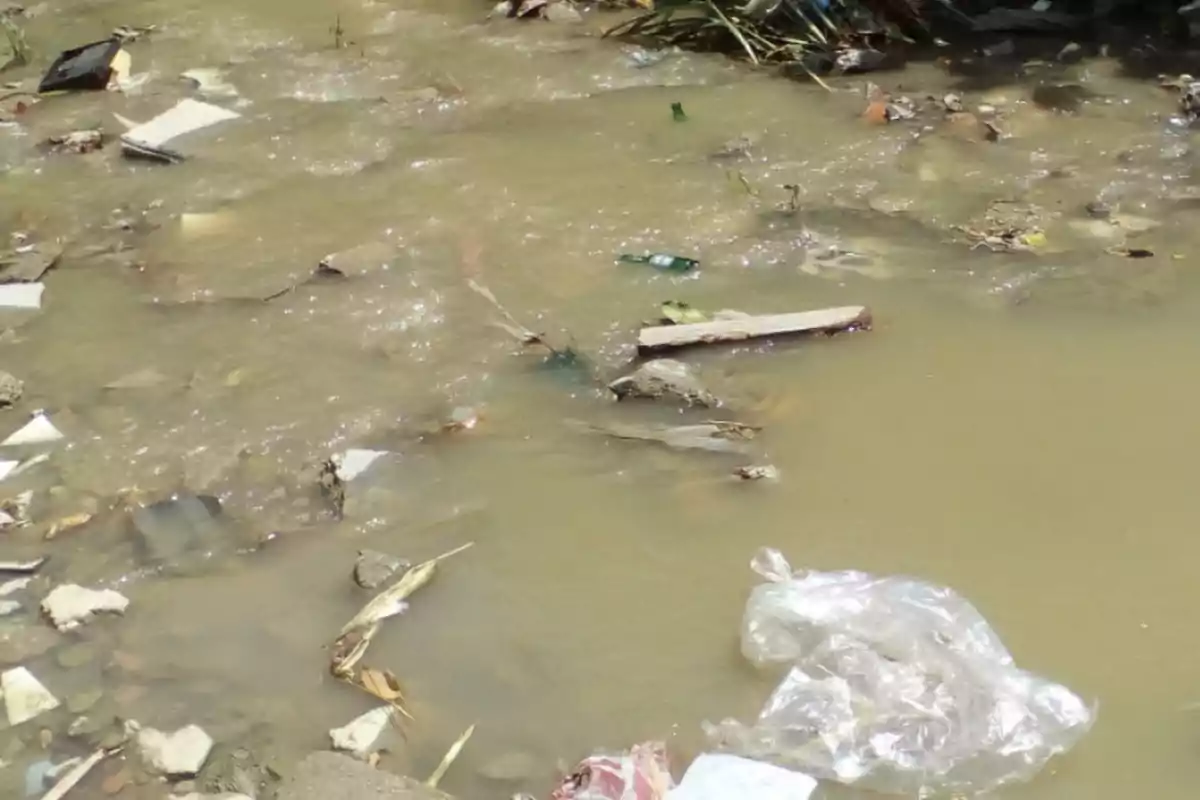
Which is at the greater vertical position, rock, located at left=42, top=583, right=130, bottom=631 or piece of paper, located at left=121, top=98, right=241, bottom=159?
piece of paper, located at left=121, top=98, right=241, bottom=159

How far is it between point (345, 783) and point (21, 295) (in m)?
1.92

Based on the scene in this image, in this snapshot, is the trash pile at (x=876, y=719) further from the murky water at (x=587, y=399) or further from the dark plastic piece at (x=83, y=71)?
the dark plastic piece at (x=83, y=71)

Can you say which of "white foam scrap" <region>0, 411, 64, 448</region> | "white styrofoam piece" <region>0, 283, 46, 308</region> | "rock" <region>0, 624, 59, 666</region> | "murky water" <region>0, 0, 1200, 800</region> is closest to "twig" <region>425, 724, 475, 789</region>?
"murky water" <region>0, 0, 1200, 800</region>

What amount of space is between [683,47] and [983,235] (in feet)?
5.80

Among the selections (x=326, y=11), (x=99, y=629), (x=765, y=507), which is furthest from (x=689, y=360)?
(x=326, y=11)

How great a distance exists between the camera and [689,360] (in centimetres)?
283

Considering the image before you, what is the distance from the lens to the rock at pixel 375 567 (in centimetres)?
226

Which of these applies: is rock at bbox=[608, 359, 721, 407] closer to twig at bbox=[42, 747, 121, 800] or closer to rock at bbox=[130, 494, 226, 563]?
rock at bbox=[130, 494, 226, 563]

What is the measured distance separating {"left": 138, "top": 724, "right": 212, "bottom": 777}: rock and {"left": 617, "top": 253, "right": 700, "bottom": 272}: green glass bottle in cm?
169

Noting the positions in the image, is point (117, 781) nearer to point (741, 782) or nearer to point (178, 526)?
point (178, 526)

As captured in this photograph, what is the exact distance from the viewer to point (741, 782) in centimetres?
184

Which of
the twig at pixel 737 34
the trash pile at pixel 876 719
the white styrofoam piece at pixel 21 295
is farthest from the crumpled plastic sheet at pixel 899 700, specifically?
the twig at pixel 737 34

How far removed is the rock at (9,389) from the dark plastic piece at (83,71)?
1897mm

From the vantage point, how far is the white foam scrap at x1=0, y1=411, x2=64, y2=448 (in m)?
2.65
